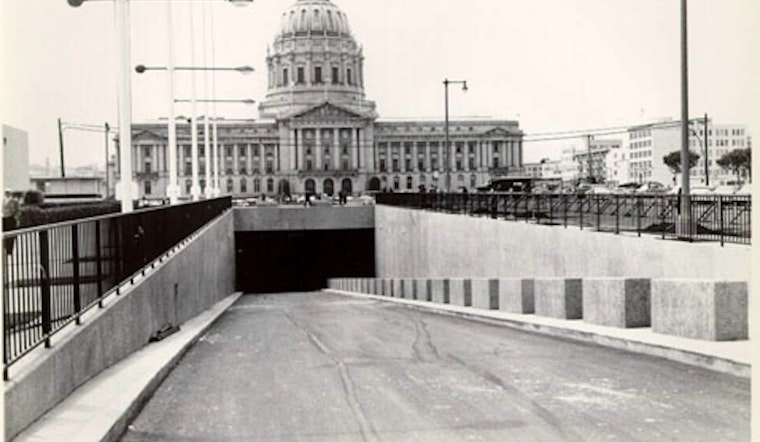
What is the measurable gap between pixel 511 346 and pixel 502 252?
1487 centimetres

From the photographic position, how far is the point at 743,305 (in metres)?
13.0

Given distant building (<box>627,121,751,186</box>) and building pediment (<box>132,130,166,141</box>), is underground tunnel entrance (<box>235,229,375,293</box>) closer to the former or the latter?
distant building (<box>627,121,751,186</box>)

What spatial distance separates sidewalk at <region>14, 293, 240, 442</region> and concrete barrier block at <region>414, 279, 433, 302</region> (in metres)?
20.5

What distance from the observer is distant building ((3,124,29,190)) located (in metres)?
7.65

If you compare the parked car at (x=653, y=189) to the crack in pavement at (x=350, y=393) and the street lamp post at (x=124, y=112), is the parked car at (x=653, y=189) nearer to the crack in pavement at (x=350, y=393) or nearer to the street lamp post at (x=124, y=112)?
the street lamp post at (x=124, y=112)

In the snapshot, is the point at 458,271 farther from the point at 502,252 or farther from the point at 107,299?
the point at 107,299

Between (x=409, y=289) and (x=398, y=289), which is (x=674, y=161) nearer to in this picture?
(x=398, y=289)

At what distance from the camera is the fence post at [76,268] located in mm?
10571

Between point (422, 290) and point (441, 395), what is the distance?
2461cm

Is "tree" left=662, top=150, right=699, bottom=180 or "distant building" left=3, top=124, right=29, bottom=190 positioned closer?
"distant building" left=3, top=124, right=29, bottom=190

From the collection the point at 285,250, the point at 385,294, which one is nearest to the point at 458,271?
the point at 385,294

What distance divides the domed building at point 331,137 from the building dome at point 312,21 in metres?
0.18

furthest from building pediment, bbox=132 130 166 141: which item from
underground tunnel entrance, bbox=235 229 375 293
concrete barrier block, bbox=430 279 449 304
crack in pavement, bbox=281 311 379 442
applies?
crack in pavement, bbox=281 311 379 442

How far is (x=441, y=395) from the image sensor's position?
10.2 metres
